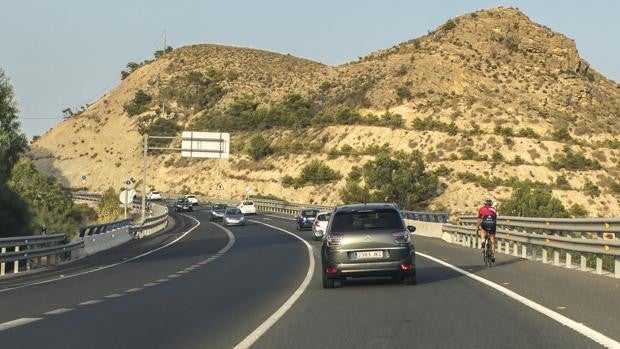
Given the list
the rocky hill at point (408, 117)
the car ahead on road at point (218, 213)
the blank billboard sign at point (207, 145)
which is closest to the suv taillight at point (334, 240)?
the blank billboard sign at point (207, 145)

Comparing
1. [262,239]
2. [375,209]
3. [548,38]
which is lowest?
[262,239]

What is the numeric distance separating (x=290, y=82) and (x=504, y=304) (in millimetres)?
133954

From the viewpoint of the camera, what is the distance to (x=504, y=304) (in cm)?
1316

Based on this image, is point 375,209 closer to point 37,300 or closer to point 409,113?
point 37,300

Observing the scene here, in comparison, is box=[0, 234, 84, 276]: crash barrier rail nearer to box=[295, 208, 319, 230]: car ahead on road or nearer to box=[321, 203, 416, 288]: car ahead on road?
box=[321, 203, 416, 288]: car ahead on road

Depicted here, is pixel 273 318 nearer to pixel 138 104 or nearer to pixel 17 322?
pixel 17 322

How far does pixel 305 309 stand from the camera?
13.1 m

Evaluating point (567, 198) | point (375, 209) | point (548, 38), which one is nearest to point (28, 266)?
point (375, 209)

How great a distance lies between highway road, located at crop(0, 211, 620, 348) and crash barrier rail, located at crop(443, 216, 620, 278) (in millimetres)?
724

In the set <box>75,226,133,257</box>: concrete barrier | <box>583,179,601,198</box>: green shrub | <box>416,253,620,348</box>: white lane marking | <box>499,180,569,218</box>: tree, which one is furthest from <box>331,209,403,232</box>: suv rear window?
<box>583,179,601,198</box>: green shrub

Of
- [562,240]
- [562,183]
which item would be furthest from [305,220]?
[562,183]

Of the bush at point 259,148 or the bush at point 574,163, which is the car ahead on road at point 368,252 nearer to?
the bush at point 574,163

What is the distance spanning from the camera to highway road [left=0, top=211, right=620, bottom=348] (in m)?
9.93

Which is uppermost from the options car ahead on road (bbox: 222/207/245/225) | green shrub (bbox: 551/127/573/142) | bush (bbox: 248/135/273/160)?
green shrub (bbox: 551/127/573/142)
